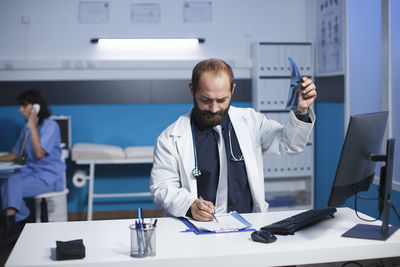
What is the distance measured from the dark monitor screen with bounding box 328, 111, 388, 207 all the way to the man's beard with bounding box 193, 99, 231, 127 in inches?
25.6

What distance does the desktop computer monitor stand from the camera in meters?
1.50

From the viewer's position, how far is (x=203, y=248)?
4.89ft

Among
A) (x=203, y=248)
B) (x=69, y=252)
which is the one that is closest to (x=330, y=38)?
(x=203, y=248)

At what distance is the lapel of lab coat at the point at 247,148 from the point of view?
6.89ft

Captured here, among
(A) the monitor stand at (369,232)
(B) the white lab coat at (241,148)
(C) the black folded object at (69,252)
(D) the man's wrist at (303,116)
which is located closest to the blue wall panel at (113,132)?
(B) the white lab coat at (241,148)

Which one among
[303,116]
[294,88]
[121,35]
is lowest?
[303,116]

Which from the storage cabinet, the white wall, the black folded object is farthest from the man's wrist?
the white wall

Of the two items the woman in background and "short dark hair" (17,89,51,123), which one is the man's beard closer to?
the woman in background

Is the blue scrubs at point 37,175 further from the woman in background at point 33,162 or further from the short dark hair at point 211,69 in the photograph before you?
the short dark hair at point 211,69

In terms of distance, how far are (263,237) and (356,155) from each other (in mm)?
394

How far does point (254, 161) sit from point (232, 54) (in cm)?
278

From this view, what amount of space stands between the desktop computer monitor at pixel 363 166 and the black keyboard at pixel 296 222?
0.13 m

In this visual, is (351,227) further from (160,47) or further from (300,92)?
(160,47)

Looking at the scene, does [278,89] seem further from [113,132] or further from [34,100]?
[34,100]
